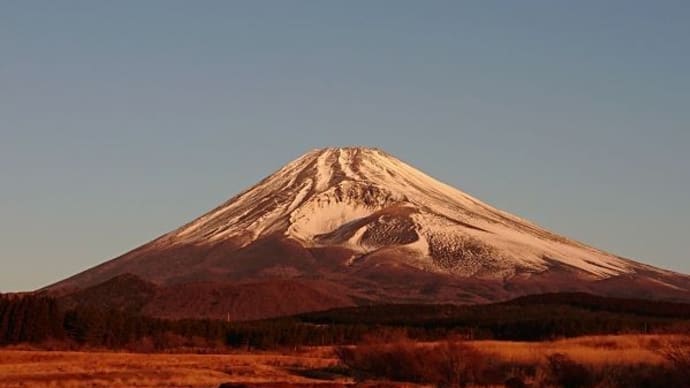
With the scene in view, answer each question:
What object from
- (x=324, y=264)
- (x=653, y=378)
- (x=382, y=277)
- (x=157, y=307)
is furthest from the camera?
(x=324, y=264)

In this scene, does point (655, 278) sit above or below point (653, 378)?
above

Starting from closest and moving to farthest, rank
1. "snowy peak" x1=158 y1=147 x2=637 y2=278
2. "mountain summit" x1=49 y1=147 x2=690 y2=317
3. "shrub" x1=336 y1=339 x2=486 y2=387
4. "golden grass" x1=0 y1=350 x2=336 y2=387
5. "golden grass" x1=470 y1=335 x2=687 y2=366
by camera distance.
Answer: "golden grass" x1=470 y1=335 x2=687 y2=366, "shrub" x1=336 y1=339 x2=486 y2=387, "golden grass" x1=0 y1=350 x2=336 y2=387, "mountain summit" x1=49 y1=147 x2=690 y2=317, "snowy peak" x1=158 y1=147 x2=637 y2=278

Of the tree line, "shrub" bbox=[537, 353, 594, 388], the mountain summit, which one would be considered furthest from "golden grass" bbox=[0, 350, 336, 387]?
the mountain summit

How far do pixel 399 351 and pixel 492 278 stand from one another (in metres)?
130

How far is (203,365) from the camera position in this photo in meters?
45.4

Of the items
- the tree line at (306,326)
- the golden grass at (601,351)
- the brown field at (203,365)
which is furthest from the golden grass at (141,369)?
the tree line at (306,326)

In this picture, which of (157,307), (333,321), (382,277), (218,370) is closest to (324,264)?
(382,277)

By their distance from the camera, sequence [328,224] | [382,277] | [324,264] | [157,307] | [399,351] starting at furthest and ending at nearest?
[328,224] → [324,264] → [382,277] → [157,307] → [399,351]

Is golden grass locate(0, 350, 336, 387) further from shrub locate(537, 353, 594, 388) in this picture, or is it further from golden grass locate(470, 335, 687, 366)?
shrub locate(537, 353, 594, 388)

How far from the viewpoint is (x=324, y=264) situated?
175 metres

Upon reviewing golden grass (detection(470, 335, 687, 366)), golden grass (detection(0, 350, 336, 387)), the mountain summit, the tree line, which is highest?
the mountain summit

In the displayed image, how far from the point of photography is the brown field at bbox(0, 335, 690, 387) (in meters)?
36.2

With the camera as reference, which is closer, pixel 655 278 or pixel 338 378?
pixel 338 378

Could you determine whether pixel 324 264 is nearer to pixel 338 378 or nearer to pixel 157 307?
pixel 157 307
